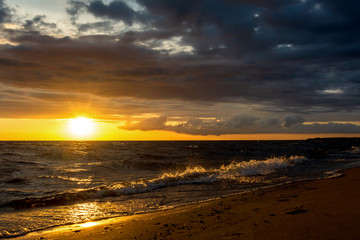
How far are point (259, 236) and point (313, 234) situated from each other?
0.92 metres

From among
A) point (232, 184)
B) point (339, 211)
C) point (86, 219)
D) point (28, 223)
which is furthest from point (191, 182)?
point (339, 211)

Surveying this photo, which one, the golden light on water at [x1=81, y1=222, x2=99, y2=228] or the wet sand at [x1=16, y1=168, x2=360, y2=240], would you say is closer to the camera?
the wet sand at [x1=16, y1=168, x2=360, y2=240]

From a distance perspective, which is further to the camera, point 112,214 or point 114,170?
point 114,170

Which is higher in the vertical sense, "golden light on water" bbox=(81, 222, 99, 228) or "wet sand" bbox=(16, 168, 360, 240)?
"wet sand" bbox=(16, 168, 360, 240)

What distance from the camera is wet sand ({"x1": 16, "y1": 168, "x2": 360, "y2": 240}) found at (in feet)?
16.3

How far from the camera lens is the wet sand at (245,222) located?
196 inches

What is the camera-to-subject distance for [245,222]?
244 inches

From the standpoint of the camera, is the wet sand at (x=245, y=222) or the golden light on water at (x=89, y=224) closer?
Answer: the wet sand at (x=245, y=222)

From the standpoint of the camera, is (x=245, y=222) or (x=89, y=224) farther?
(x=89, y=224)

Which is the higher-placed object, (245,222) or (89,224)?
(245,222)

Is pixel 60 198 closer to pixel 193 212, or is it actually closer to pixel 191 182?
pixel 193 212

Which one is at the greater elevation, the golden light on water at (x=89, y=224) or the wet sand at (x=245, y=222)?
the wet sand at (x=245, y=222)

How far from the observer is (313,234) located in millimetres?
4676

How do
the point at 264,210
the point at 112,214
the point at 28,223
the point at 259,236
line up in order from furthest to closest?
the point at 112,214
the point at 28,223
the point at 264,210
the point at 259,236
